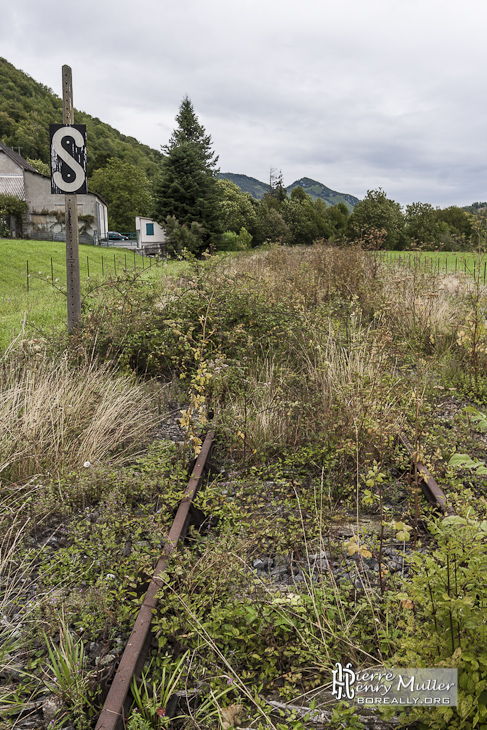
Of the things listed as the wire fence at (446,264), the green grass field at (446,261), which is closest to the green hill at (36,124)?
the green grass field at (446,261)

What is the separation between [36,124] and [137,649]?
4094 inches

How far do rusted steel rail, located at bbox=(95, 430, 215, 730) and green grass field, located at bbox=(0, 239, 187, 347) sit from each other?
12.7 ft

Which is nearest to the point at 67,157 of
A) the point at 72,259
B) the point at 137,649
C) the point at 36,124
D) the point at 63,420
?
the point at 72,259

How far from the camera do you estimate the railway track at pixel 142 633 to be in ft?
6.36

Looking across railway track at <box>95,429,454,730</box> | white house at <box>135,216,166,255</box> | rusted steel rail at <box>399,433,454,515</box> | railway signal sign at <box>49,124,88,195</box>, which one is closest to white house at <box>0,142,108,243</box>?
white house at <box>135,216,166,255</box>

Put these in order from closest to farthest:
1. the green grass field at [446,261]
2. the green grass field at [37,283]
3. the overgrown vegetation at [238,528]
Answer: the overgrown vegetation at [238,528], the green grass field at [446,261], the green grass field at [37,283]

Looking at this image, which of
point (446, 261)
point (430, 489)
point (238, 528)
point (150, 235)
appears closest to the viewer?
point (238, 528)

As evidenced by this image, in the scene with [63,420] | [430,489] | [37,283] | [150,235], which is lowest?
[430,489]

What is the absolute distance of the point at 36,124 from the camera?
3477 inches

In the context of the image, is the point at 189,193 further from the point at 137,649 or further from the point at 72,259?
the point at 137,649

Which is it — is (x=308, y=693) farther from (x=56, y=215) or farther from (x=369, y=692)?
(x=56, y=215)

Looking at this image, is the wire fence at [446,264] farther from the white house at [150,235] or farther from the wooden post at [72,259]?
the white house at [150,235]

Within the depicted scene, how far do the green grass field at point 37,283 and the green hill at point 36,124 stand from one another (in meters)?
61.9

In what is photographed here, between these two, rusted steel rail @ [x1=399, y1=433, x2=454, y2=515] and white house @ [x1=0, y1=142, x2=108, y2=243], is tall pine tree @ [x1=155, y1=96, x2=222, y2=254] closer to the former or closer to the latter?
white house @ [x1=0, y1=142, x2=108, y2=243]
